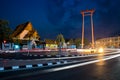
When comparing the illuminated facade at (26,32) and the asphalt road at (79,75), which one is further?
the illuminated facade at (26,32)

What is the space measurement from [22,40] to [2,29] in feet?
119

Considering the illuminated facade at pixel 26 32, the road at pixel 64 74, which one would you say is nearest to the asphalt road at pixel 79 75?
the road at pixel 64 74

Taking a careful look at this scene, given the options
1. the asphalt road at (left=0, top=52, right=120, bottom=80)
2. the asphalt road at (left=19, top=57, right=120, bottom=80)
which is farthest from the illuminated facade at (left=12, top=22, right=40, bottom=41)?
the asphalt road at (left=19, top=57, right=120, bottom=80)

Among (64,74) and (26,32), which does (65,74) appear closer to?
(64,74)

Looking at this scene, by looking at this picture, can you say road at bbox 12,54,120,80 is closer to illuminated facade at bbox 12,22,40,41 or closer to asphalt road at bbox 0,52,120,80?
asphalt road at bbox 0,52,120,80

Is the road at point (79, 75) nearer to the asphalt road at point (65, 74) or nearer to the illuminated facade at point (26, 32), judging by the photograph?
the asphalt road at point (65, 74)

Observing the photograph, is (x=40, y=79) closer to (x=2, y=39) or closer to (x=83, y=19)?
(x=2, y=39)

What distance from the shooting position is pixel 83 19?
88688 millimetres

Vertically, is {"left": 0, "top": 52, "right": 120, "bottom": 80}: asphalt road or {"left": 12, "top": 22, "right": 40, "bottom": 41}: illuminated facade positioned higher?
{"left": 12, "top": 22, "right": 40, "bottom": 41}: illuminated facade

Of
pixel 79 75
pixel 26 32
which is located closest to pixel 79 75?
pixel 79 75

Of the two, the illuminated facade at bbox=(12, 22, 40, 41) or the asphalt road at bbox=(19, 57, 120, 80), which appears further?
the illuminated facade at bbox=(12, 22, 40, 41)

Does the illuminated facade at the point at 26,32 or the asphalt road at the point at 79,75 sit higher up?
the illuminated facade at the point at 26,32

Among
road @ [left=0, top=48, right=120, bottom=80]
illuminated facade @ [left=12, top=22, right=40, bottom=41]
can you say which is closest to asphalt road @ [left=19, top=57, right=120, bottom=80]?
road @ [left=0, top=48, right=120, bottom=80]

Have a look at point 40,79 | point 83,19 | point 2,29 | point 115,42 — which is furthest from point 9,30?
point 115,42
